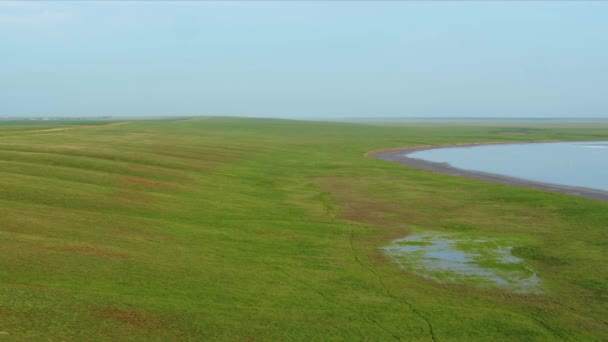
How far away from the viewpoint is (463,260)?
106 feet

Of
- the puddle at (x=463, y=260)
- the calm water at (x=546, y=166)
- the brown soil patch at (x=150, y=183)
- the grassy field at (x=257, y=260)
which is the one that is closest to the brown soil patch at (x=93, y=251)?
the grassy field at (x=257, y=260)

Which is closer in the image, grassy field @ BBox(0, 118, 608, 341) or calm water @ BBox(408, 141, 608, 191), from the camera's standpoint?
grassy field @ BBox(0, 118, 608, 341)

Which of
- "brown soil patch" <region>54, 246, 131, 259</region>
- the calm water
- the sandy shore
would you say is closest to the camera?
"brown soil patch" <region>54, 246, 131, 259</region>

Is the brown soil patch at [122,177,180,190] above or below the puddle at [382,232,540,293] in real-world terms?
above

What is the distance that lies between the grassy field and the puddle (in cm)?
85

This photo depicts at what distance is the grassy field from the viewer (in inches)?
815

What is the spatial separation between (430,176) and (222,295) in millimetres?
50854

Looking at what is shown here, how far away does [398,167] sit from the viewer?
8244 centimetres

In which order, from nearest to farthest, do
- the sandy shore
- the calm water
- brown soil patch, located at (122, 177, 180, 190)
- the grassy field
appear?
the grassy field → brown soil patch, located at (122, 177, 180, 190) → the sandy shore → the calm water

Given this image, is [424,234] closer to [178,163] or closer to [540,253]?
[540,253]

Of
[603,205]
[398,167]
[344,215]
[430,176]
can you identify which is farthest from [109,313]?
[398,167]

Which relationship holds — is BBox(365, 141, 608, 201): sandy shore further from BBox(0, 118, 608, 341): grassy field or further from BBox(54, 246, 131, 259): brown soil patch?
BBox(54, 246, 131, 259): brown soil patch

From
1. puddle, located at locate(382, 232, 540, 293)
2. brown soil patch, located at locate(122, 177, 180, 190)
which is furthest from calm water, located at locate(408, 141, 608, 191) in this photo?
brown soil patch, located at locate(122, 177, 180, 190)

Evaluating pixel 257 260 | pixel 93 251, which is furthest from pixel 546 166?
pixel 93 251
